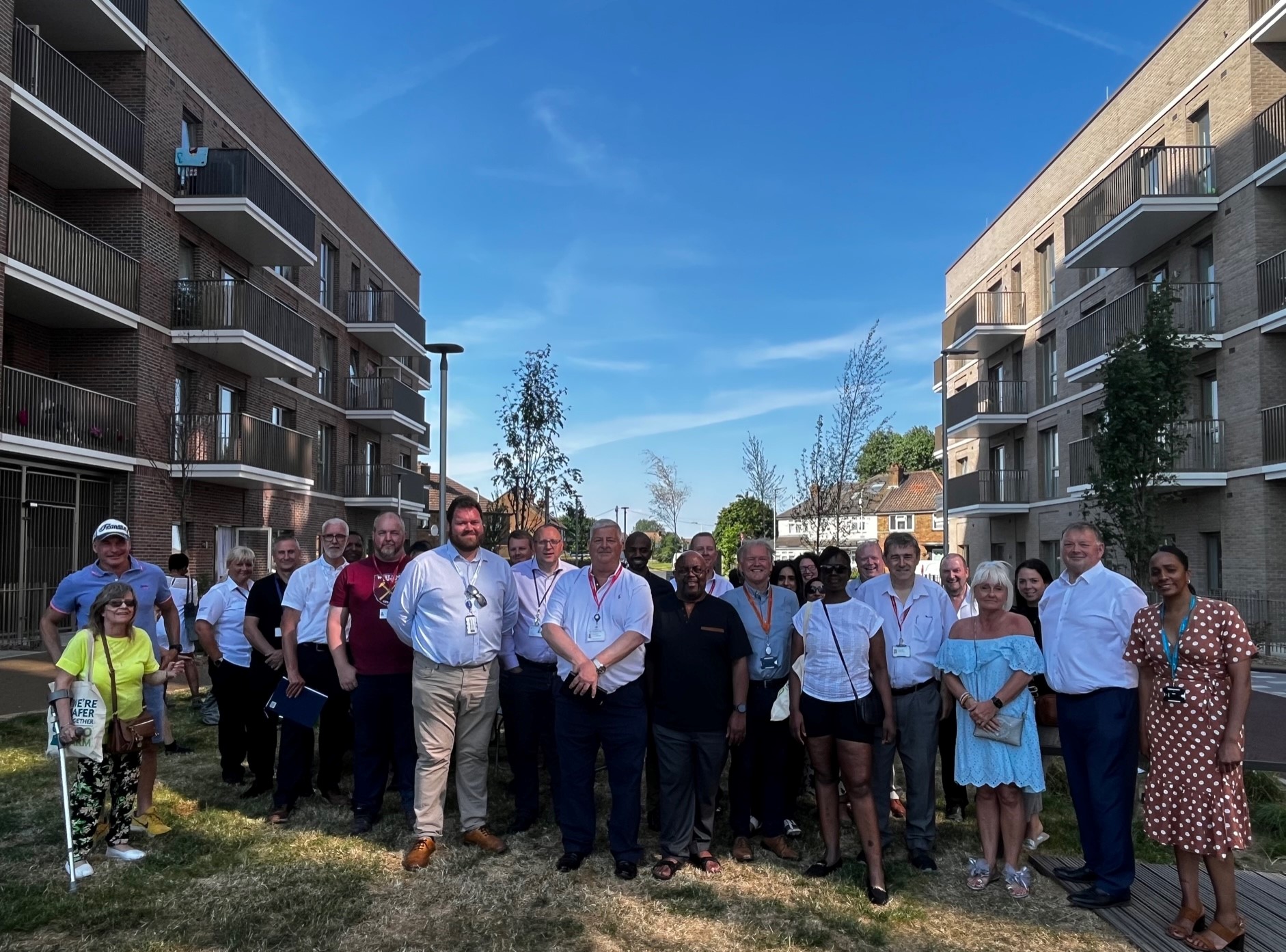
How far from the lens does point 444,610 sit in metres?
5.87

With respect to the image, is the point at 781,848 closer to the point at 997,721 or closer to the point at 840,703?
the point at 840,703

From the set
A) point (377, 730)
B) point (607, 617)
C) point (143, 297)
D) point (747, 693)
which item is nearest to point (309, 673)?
point (377, 730)

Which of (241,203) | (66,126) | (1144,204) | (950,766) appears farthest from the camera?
(241,203)

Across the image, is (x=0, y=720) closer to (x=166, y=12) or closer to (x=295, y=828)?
(x=295, y=828)

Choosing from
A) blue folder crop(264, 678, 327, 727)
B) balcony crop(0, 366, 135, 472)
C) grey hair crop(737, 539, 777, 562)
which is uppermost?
balcony crop(0, 366, 135, 472)

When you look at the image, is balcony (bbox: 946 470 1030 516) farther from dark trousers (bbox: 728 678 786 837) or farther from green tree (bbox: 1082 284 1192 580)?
dark trousers (bbox: 728 678 786 837)

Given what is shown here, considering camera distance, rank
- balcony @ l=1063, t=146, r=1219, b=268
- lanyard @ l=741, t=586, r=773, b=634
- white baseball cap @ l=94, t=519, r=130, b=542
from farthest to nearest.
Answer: balcony @ l=1063, t=146, r=1219, b=268
white baseball cap @ l=94, t=519, r=130, b=542
lanyard @ l=741, t=586, r=773, b=634

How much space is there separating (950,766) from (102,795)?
5746 mm

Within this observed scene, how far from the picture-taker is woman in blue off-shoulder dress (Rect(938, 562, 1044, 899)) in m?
5.31

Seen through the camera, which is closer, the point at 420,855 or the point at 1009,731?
the point at 1009,731

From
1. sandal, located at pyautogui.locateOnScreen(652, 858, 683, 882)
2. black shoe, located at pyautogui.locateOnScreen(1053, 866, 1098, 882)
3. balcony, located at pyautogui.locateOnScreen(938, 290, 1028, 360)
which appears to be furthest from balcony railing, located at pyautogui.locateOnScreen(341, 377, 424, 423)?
black shoe, located at pyautogui.locateOnScreen(1053, 866, 1098, 882)

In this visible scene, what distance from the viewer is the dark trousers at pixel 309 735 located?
6.65 meters

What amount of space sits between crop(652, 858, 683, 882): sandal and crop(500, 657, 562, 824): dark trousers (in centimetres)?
109

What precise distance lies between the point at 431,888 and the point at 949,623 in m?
3.48
